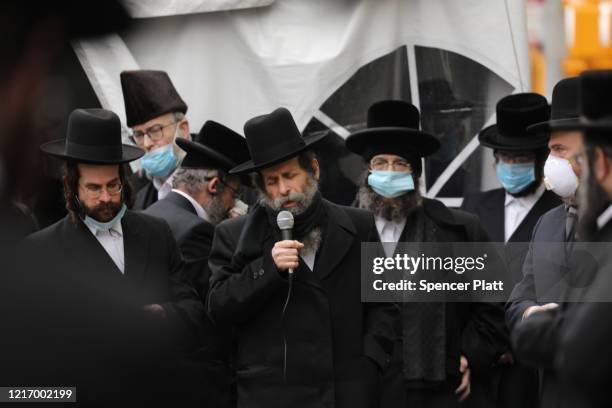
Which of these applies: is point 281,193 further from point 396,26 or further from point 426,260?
point 396,26

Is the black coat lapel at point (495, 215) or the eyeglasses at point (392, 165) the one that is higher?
the eyeglasses at point (392, 165)

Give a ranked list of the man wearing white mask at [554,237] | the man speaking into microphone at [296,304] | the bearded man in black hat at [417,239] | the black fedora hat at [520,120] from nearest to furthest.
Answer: the man wearing white mask at [554,237] → the man speaking into microphone at [296,304] → the bearded man in black hat at [417,239] → the black fedora hat at [520,120]

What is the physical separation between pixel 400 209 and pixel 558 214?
1.15 meters

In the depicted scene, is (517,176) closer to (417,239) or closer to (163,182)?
(417,239)

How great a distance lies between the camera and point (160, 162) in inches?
287

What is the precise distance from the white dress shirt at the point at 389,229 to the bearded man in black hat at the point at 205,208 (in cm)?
97

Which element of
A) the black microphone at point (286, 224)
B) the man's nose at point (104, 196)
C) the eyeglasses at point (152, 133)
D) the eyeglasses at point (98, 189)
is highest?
the eyeglasses at point (152, 133)

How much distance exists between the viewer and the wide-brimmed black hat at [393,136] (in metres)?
6.40

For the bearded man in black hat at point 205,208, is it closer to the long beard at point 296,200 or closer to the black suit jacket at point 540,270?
the long beard at point 296,200

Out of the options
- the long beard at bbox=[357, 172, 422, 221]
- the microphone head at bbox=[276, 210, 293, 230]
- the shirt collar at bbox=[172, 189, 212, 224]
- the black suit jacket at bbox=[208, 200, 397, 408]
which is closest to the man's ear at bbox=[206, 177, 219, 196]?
the shirt collar at bbox=[172, 189, 212, 224]

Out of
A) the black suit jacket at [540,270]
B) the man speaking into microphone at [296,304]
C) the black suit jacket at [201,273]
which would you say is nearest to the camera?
the black suit jacket at [540,270]

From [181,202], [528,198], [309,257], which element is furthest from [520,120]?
[181,202]

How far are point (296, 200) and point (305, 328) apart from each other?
2.20ft

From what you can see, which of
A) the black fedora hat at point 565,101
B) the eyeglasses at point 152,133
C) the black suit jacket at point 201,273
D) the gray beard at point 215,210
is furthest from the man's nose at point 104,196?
the black fedora hat at point 565,101
